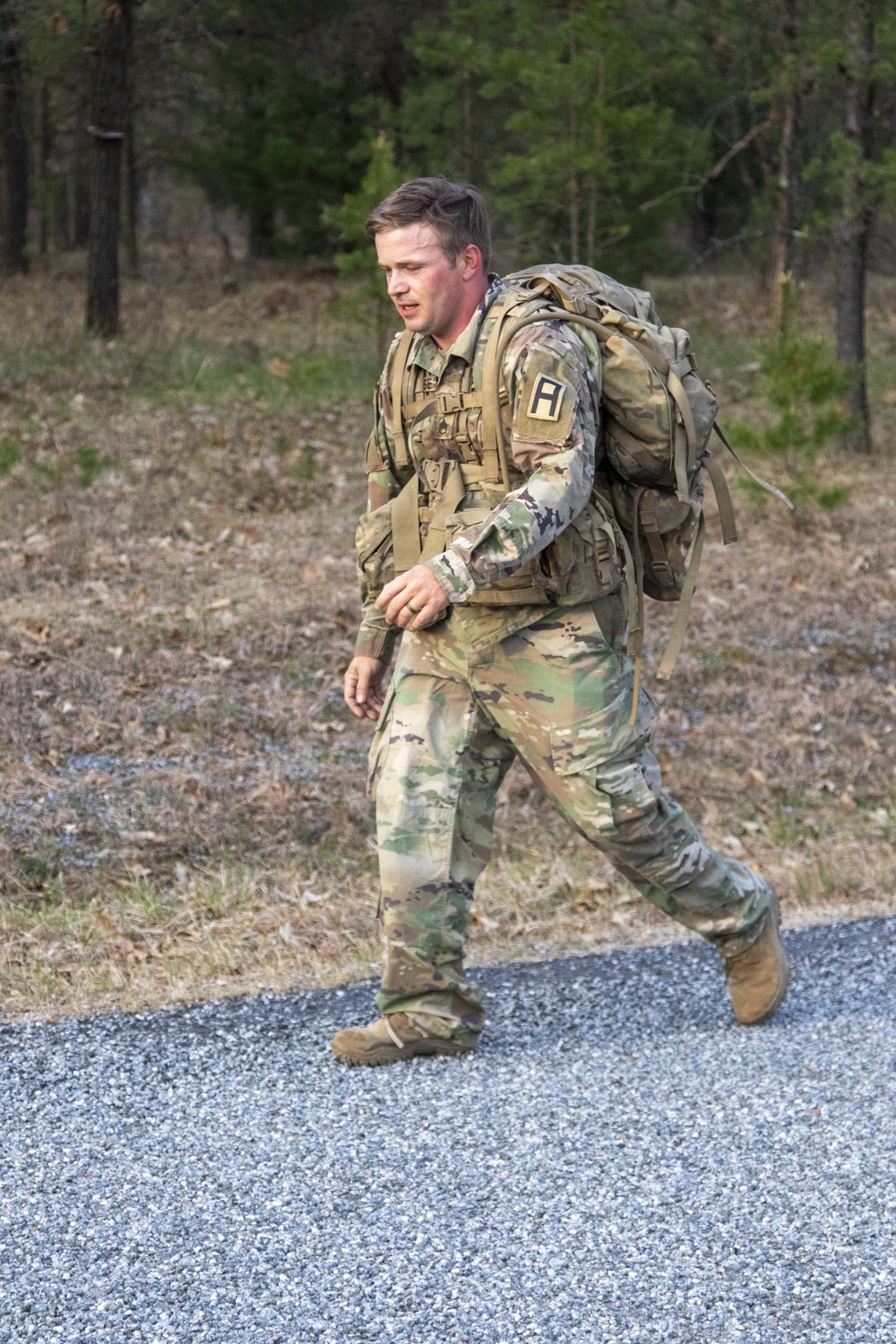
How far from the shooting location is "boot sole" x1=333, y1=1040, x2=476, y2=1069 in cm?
341

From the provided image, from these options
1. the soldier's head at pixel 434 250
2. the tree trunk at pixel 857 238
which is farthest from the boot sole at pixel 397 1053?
the tree trunk at pixel 857 238

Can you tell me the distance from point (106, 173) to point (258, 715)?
10251 mm

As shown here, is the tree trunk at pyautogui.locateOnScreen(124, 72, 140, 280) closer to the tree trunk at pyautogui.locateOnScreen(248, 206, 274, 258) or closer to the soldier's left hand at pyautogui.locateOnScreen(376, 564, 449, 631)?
the tree trunk at pyautogui.locateOnScreen(248, 206, 274, 258)

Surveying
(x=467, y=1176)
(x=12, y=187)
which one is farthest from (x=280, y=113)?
(x=467, y=1176)

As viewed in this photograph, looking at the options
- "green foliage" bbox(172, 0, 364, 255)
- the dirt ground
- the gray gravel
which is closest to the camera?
the gray gravel

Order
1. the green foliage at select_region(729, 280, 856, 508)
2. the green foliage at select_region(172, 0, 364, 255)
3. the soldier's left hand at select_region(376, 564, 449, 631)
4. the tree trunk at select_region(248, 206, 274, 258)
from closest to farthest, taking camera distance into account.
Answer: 1. the soldier's left hand at select_region(376, 564, 449, 631)
2. the green foliage at select_region(729, 280, 856, 508)
3. the green foliage at select_region(172, 0, 364, 255)
4. the tree trunk at select_region(248, 206, 274, 258)

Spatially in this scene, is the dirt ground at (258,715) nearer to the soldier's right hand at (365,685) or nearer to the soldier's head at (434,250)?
the soldier's right hand at (365,685)

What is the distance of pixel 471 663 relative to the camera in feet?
10.9

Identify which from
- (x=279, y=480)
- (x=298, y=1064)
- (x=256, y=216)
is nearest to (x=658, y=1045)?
(x=298, y=1064)

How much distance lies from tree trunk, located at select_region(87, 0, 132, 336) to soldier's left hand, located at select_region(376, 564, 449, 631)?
12.7m

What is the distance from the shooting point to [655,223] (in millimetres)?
18859

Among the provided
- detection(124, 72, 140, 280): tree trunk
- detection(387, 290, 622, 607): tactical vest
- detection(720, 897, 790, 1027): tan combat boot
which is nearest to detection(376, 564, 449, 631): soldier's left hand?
detection(387, 290, 622, 607): tactical vest

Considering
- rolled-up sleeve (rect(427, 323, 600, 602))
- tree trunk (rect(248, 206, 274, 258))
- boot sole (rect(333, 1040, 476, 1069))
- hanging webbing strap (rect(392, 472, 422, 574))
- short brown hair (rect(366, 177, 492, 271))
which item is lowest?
tree trunk (rect(248, 206, 274, 258))

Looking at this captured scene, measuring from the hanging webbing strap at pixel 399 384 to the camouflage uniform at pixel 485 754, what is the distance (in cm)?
3
